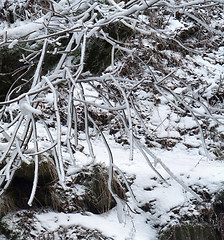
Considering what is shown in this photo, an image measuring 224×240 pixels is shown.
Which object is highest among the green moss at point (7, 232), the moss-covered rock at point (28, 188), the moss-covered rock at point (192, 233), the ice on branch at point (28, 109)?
the ice on branch at point (28, 109)

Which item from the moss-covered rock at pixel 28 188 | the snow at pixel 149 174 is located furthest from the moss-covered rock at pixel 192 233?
the moss-covered rock at pixel 28 188

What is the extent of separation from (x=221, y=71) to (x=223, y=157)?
2.33 meters

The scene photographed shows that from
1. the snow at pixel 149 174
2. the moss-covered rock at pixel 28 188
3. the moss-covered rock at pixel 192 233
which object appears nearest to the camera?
the moss-covered rock at pixel 28 188

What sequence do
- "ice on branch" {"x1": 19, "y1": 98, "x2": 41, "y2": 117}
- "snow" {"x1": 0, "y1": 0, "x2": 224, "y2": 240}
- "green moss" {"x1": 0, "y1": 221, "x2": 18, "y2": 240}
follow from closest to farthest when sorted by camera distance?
1. "ice on branch" {"x1": 19, "y1": 98, "x2": 41, "y2": 117}
2. "green moss" {"x1": 0, "y1": 221, "x2": 18, "y2": 240}
3. "snow" {"x1": 0, "y1": 0, "x2": 224, "y2": 240}

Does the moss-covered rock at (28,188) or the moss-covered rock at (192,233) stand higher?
the moss-covered rock at (28,188)

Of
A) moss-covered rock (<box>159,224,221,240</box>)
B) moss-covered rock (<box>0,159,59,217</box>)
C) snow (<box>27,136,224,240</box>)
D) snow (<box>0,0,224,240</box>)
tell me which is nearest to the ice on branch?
snow (<box>0,0,224,240</box>)

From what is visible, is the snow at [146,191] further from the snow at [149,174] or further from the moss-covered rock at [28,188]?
the moss-covered rock at [28,188]

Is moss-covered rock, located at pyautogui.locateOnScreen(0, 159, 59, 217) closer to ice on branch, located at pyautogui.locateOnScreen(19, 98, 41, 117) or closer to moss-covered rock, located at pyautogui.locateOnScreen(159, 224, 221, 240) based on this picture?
moss-covered rock, located at pyautogui.locateOnScreen(159, 224, 221, 240)

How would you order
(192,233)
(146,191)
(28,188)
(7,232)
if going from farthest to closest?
1. (146,191)
2. (192,233)
3. (28,188)
4. (7,232)

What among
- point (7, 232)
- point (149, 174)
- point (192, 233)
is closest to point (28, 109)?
point (7, 232)

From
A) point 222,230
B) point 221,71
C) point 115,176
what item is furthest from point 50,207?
point 221,71

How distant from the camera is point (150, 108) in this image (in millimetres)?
5414

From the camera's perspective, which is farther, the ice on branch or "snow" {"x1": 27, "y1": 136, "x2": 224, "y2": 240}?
"snow" {"x1": 27, "y1": 136, "x2": 224, "y2": 240}

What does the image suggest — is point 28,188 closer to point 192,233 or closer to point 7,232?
point 7,232
